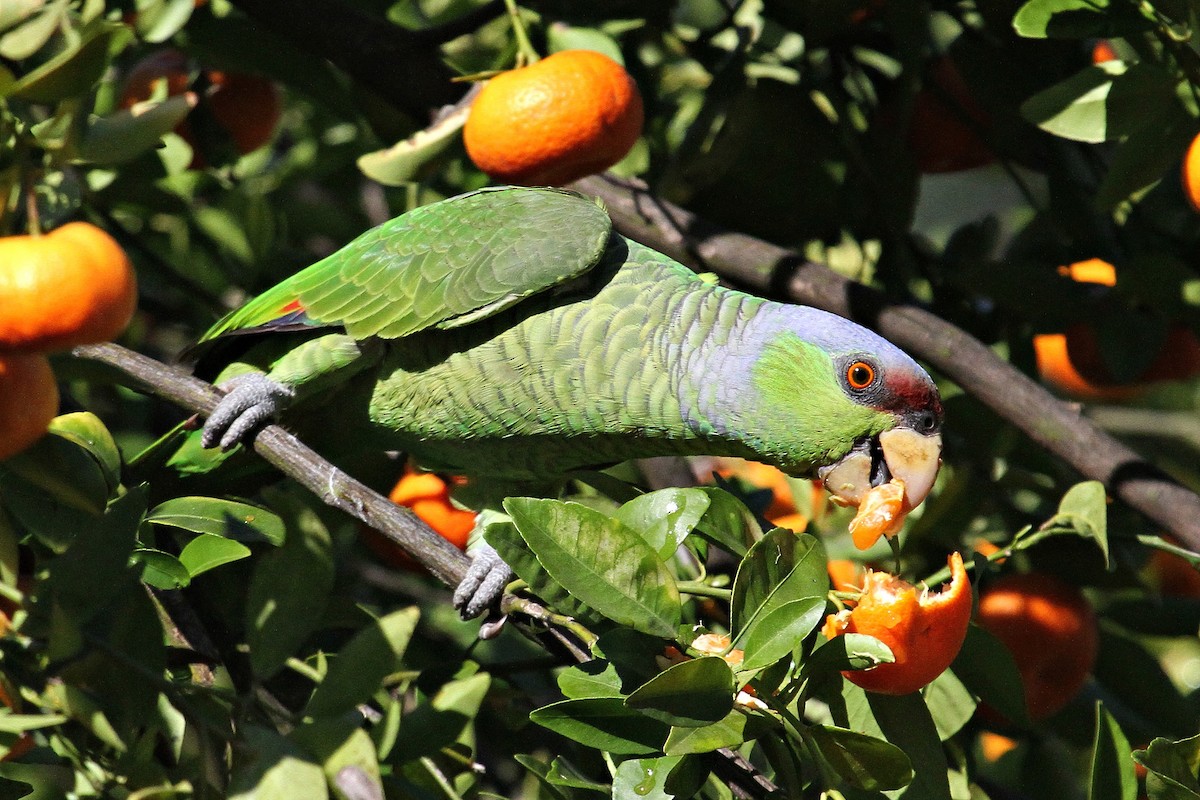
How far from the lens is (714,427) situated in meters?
2.33

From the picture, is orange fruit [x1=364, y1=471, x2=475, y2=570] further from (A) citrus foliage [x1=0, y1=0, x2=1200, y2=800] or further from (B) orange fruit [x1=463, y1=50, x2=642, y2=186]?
(B) orange fruit [x1=463, y1=50, x2=642, y2=186]

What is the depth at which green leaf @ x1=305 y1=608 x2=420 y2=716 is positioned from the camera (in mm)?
1436

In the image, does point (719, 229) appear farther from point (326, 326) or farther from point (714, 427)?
point (326, 326)

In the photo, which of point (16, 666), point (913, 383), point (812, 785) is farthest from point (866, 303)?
point (16, 666)

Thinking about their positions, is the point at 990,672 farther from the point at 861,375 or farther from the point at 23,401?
the point at 23,401

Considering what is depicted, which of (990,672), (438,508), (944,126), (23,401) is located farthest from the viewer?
(944,126)

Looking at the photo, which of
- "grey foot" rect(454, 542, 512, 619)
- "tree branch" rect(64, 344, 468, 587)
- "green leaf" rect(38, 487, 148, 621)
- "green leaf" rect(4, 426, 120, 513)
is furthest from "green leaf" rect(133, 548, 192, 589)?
"grey foot" rect(454, 542, 512, 619)

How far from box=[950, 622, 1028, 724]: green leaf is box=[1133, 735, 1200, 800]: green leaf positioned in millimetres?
356

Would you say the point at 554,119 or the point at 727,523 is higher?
the point at 554,119

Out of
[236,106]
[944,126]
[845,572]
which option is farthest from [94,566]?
[944,126]

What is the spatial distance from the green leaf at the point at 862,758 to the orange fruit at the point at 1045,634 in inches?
39.1

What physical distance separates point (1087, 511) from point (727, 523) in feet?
2.53

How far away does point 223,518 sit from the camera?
185 cm

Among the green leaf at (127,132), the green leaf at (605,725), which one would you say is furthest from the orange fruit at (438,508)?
the green leaf at (127,132)
